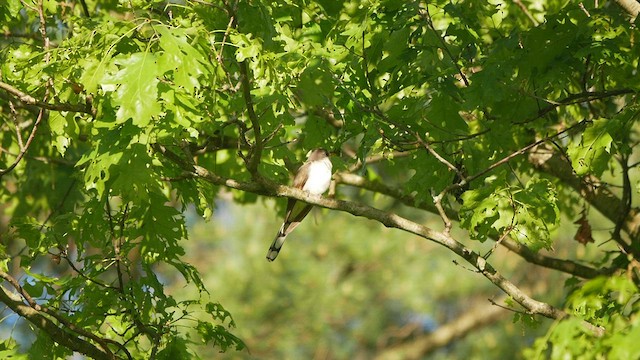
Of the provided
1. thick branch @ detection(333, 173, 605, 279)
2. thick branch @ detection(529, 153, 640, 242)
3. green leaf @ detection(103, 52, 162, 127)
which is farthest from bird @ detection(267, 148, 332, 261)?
green leaf @ detection(103, 52, 162, 127)

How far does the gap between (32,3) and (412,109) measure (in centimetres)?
257

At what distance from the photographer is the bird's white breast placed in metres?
7.43

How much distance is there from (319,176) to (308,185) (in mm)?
139

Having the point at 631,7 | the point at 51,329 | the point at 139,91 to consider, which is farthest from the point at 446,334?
the point at 139,91

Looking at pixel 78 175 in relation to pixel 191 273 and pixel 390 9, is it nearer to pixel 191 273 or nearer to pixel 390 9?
pixel 191 273

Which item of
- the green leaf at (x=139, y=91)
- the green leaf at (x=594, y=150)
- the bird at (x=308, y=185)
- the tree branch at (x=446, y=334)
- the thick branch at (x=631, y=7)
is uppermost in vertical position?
the tree branch at (x=446, y=334)

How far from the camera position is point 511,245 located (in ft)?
23.3

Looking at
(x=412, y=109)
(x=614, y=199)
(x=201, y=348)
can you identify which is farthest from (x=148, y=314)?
(x=201, y=348)

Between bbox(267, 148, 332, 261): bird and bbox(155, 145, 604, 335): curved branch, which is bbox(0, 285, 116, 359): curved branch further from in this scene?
bbox(267, 148, 332, 261): bird

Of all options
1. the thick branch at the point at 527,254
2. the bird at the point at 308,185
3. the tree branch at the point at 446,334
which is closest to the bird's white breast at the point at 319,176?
the bird at the point at 308,185

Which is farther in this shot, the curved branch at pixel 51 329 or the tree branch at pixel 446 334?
the tree branch at pixel 446 334

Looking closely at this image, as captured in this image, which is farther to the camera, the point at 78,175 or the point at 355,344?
the point at 355,344

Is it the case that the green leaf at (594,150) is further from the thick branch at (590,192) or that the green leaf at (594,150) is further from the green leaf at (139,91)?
the green leaf at (139,91)

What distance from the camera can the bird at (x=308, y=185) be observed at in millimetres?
7438
